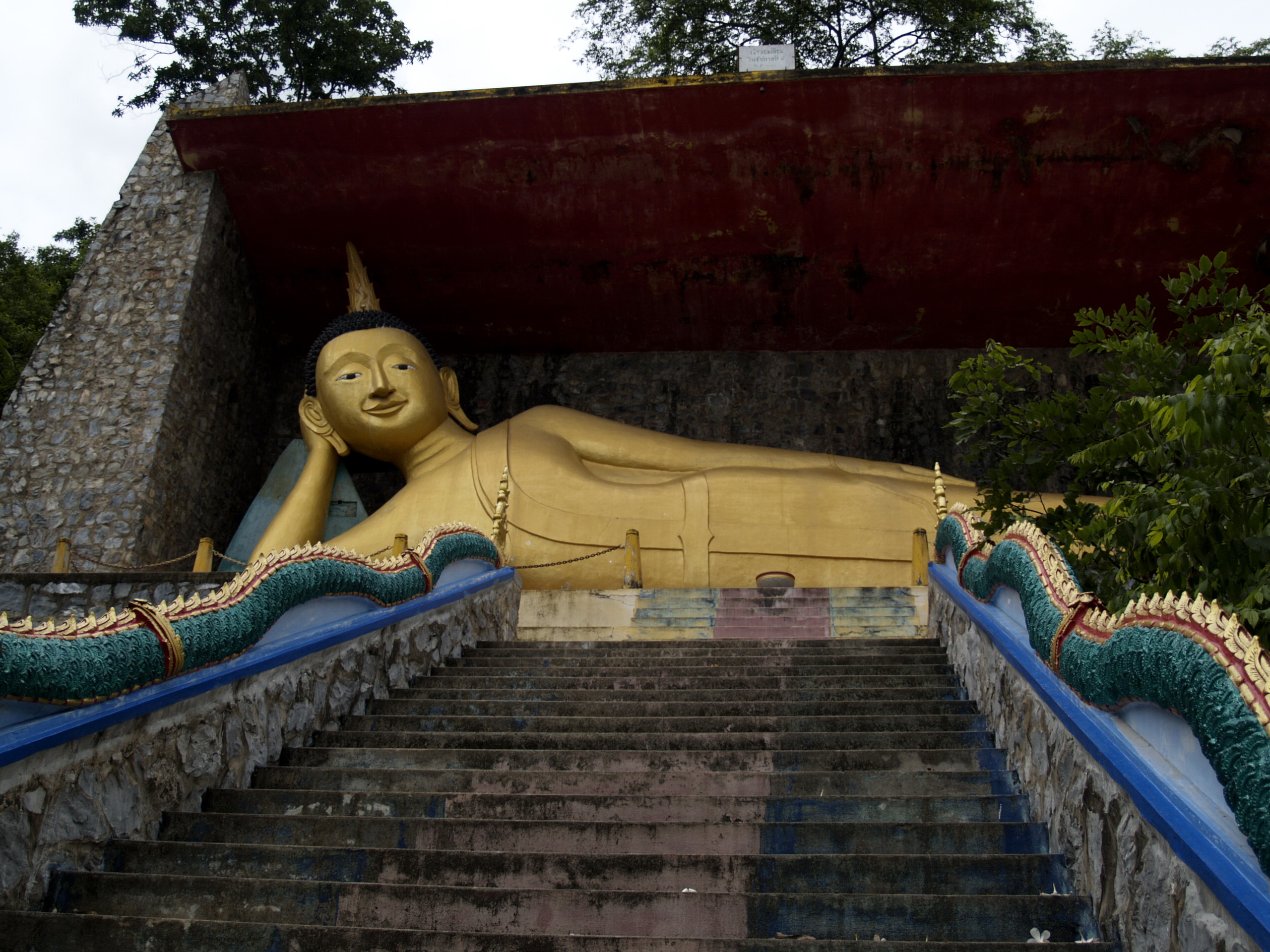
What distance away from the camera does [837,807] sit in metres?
2.88

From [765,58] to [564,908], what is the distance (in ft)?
24.1

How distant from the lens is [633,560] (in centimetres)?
753

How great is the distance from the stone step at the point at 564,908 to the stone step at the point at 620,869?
8 centimetres

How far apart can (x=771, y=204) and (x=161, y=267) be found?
5.13 m

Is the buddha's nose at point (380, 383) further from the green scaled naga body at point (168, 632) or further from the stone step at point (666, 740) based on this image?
the stone step at point (666, 740)

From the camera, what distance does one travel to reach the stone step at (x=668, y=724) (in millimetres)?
3582

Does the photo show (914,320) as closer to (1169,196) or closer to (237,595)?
(1169,196)

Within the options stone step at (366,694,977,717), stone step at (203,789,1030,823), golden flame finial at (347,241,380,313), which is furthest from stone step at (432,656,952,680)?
golden flame finial at (347,241,380,313)

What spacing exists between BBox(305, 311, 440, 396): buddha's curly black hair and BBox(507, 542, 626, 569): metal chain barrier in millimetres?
2545

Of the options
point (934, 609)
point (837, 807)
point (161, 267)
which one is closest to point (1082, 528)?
point (934, 609)

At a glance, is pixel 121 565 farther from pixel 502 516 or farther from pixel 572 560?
pixel 572 560

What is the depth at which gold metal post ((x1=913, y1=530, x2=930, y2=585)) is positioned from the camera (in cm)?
691

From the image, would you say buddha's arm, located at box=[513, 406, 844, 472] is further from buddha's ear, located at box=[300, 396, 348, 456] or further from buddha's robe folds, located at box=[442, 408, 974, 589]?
buddha's ear, located at box=[300, 396, 348, 456]

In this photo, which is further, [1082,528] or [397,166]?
[397,166]
